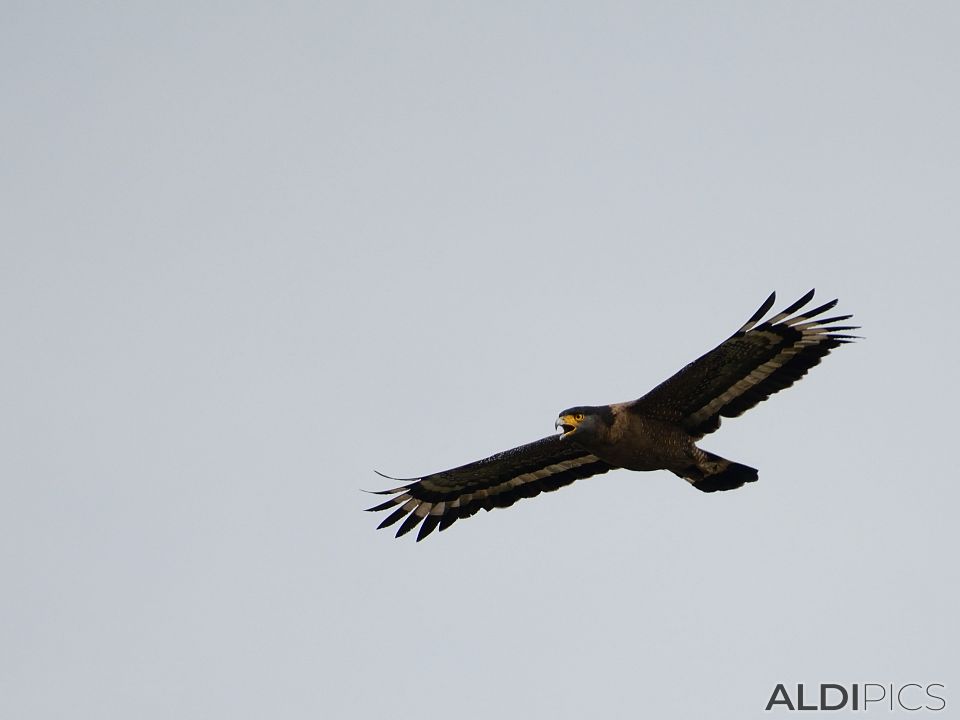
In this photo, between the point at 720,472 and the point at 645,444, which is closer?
the point at 645,444

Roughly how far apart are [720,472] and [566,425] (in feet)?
6.34

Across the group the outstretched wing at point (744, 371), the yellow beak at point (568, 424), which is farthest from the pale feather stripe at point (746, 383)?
the yellow beak at point (568, 424)

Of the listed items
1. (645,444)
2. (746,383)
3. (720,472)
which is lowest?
(720,472)

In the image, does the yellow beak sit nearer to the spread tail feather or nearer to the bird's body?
the bird's body

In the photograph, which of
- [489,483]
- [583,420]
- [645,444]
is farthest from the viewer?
[489,483]

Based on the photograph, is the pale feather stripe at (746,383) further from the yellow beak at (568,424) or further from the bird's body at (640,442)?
the yellow beak at (568,424)

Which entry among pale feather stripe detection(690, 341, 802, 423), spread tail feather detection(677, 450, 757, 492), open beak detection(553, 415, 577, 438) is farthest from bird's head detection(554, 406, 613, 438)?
spread tail feather detection(677, 450, 757, 492)

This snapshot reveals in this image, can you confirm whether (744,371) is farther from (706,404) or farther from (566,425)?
(566,425)

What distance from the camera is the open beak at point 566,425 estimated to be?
1755cm

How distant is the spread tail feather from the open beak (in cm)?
158

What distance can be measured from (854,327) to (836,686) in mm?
4254

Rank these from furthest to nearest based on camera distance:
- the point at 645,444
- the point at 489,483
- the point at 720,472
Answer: the point at 489,483 < the point at 720,472 < the point at 645,444

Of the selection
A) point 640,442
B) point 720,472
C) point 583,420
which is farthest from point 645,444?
point 720,472

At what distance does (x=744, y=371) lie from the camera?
17.8 m
